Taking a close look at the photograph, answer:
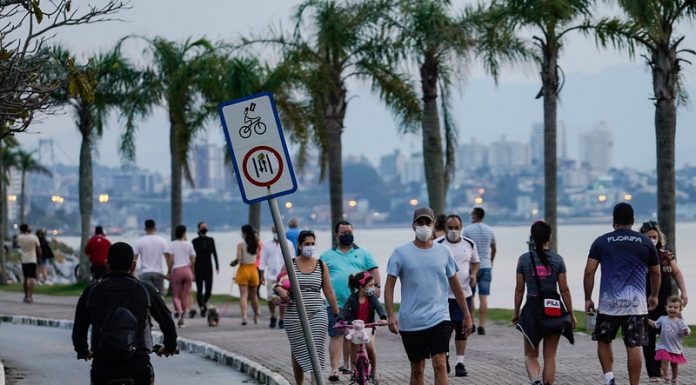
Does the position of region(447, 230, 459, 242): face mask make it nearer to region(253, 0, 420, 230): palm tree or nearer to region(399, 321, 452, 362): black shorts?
region(399, 321, 452, 362): black shorts

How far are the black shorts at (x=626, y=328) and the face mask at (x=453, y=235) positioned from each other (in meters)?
4.99

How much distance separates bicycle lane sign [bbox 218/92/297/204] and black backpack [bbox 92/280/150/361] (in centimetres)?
208

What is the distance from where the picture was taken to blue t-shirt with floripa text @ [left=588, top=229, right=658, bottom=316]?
45.3 ft


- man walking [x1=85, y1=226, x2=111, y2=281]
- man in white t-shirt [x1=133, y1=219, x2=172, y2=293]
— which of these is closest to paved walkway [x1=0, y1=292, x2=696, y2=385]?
man in white t-shirt [x1=133, y1=219, x2=172, y2=293]

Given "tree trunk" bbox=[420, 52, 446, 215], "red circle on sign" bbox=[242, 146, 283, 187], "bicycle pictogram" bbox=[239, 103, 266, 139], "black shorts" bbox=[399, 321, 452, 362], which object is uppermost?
"tree trunk" bbox=[420, 52, 446, 215]

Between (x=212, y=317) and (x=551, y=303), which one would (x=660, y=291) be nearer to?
(x=551, y=303)

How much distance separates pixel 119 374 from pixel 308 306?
Result: 517cm

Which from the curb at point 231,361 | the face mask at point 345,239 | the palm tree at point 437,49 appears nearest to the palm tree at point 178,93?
the palm tree at point 437,49

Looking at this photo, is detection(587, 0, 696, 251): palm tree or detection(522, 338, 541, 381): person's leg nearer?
detection(522, 338, 541, 381): person's leg

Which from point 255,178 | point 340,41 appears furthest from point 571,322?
point 340,41

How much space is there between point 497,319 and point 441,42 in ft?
24.6

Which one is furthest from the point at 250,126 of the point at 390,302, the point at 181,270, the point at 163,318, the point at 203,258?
the point at 203,258

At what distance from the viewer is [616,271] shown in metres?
13.8

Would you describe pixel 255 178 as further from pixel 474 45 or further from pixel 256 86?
pixel 256 86
